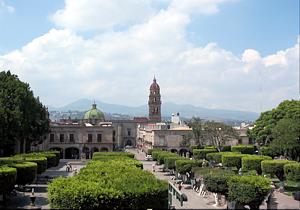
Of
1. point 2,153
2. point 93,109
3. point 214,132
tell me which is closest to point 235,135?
point 214,132

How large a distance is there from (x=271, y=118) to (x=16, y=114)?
45247 millimetres

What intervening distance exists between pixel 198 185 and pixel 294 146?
15.4 meters

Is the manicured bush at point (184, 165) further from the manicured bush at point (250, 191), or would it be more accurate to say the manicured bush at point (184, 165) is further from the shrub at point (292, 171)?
the manicured bush at point (250, 191)

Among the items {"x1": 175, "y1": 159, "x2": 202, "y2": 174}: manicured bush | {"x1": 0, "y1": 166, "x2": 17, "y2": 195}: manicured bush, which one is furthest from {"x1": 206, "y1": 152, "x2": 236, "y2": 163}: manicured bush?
{"x1": 0, "y1": 166, "x2": 17, "y2": 195}: manicured bush

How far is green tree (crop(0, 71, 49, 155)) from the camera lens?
57.3 metres

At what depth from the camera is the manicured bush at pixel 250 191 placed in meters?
30.7

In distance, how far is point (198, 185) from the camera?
47062mm

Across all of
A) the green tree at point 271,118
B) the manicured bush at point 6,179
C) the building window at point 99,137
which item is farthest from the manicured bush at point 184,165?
the building window at point 99,137

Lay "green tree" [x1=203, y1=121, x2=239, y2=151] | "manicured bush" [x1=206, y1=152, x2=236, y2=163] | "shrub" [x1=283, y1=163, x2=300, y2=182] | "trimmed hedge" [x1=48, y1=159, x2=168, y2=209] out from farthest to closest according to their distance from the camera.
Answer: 1. "green tree" [x1=203, y1=121, x2=239, y2=151]
2. "manicured bush" [x1=206, y1=152, x2=236, y2=163]
3. "shrub" [x1=283, y1=163, x2=300, y2=182]
4. "trimmed hedge" [x1=48, y1=159, x2=168, y2=209]

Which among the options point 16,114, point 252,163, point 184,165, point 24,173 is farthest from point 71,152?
point 24,173

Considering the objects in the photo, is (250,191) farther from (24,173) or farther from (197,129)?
(197,129)

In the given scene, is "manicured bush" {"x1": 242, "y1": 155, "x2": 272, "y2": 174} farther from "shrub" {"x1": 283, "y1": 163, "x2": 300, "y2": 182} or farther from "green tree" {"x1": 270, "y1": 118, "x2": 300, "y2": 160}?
"shrub" {"x1": 283, "y1": 163, "x2": 300, "y2": 182}

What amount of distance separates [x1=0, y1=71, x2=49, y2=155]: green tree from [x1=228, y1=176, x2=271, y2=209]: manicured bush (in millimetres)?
33631

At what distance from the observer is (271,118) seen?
3226 inches
